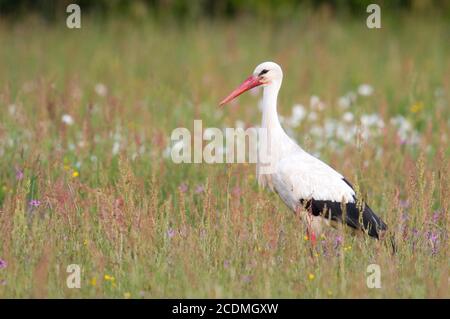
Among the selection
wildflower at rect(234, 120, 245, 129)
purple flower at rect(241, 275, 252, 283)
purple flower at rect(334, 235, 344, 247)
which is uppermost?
wildflower at rect(234, 120, 245, 129)

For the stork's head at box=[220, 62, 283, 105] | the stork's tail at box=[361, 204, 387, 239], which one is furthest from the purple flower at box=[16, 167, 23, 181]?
the stork's tail at box=[361, 204, 387, 239]

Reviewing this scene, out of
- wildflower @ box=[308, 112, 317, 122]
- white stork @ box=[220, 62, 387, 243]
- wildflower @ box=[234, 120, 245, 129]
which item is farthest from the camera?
wildflower @ box=[308, 112, 317, 122]

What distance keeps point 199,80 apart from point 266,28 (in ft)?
7.93

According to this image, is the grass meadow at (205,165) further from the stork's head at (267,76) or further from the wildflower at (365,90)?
the stork's head at (267,76)

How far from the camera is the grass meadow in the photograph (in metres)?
5.25

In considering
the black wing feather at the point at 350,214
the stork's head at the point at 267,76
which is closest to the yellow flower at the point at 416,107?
the stork's head at the point at 267,76

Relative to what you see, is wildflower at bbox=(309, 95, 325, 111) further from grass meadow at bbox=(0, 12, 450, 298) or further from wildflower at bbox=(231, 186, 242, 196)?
wildflower at bbox=(231, 186, 242, 196)

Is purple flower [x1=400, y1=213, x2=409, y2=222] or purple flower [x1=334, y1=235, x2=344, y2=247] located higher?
purple flower [x1=400, y1=213, x2=409, y2=222]

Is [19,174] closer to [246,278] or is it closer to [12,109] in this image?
[12,109]

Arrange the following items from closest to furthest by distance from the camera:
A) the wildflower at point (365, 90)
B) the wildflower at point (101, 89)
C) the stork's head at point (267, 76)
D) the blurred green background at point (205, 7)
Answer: the stork's head at point (267, 76)
the wildflower at point (101, 89)
the wildflower at point (365, 90)
the blurred green background at point (205, 7)

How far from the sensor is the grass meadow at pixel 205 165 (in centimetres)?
525

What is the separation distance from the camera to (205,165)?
757cm
